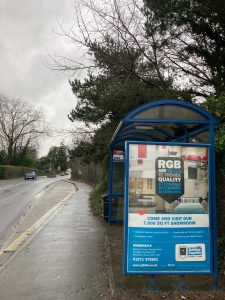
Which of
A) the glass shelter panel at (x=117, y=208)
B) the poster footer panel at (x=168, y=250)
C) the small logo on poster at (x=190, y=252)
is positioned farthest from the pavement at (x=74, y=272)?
the glass shelter panel at (x=117, y=208)

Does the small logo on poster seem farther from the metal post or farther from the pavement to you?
the pavement

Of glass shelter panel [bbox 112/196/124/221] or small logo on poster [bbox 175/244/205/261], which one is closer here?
small logo on poster [bbox 175/244/205/261]

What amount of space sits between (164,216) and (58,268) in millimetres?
2327

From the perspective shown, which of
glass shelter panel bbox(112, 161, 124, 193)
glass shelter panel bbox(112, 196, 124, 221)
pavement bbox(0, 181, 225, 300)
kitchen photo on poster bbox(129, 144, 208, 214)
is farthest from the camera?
glass shelter panel bbox(112, 161, 124, 193)

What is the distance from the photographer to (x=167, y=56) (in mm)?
13578

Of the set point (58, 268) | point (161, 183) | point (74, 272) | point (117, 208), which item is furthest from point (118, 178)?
point (161, 183)

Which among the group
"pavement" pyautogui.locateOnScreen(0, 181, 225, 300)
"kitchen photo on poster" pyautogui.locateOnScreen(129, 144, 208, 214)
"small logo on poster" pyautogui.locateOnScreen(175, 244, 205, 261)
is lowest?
"pavement" pyautogui.locateOnScreen(0, 181, 225, 300)

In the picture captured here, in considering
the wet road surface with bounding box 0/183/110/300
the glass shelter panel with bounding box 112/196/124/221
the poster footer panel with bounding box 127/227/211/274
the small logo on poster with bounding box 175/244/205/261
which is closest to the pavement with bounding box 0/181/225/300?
the wet road surface with bounding box 0/183/110/300

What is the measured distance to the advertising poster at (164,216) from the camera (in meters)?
6.05

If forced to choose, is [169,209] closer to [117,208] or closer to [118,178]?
[117,208]

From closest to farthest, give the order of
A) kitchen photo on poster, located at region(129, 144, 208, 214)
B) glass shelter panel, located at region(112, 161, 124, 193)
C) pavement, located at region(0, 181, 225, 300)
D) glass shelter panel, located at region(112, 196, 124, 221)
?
pavement, located at region(0, 181, 225, 300)
kitchen photo on poster, located at region(129, 144, 208, 214)
glass shelter panel, located at region(112, 196, 124, 221)
glass shelter panel, located at region(112, 161, 124, 193)

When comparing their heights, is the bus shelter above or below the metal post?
above

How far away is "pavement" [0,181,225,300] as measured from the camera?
5988 millimetres

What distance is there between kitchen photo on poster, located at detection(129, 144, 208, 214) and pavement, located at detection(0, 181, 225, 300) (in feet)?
3.69
